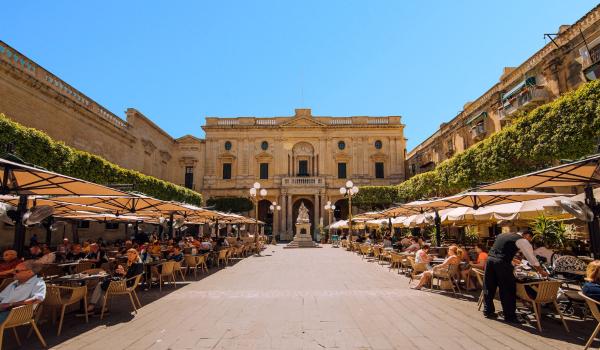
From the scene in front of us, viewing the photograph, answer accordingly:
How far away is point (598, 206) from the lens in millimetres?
6566

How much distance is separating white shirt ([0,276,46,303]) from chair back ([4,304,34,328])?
20 centimetres

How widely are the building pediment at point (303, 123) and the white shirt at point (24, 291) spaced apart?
1509 inches

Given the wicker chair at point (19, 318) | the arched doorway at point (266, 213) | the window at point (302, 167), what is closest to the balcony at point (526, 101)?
the wicker chair at point (19, 318)

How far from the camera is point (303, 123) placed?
4259cm

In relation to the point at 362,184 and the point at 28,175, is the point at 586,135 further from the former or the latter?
the point at 362,184

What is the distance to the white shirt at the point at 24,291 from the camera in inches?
185

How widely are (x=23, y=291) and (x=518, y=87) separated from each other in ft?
76.4

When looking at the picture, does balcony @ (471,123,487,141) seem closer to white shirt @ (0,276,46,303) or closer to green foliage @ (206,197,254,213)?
green foliage @ (206,197,254,213)

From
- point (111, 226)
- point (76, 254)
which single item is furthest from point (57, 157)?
point (111, 226)

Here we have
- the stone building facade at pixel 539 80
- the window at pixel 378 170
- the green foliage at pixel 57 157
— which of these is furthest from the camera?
the window at pixel 378 170

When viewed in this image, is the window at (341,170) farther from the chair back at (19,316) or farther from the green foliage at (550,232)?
the chair back at (19,316)

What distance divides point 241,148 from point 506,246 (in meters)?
38.4

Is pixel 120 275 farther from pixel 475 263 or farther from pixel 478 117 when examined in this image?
pixel 478 117

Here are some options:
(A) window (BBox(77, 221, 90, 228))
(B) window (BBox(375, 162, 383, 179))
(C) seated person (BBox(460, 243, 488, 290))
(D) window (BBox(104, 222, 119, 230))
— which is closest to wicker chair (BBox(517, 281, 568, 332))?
(C) seated person (BBox(460, 243, 488, 290))
